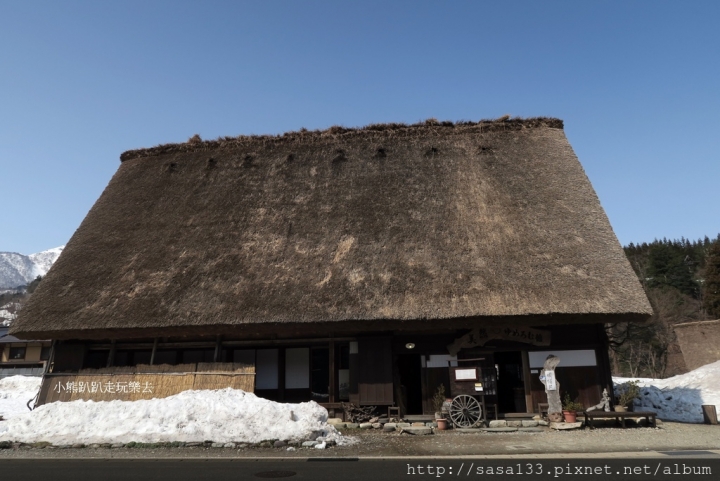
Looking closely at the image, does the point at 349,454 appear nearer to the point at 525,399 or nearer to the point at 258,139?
the point at 525,399

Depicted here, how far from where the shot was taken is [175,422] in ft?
38.5

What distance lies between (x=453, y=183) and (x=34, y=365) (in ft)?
116

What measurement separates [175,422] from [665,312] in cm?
3507

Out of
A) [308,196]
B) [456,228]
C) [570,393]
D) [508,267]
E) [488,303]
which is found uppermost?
[308,196]

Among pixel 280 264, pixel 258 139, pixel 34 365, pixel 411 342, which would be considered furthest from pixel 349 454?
pixel 34 365

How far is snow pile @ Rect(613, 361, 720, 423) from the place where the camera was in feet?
55.2

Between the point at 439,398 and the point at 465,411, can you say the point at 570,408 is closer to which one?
the point at 465,411

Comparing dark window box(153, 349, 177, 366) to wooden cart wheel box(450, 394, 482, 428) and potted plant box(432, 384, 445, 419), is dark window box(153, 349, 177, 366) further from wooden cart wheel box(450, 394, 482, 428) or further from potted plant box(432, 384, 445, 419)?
wooden cart wheel box(450, 394, 482, 428)

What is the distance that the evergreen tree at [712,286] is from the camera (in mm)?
31188

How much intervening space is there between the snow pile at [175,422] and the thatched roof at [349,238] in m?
2.34

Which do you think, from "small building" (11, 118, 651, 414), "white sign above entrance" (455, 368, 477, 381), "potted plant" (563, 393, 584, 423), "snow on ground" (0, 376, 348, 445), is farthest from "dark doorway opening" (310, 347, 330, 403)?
"potted plant" (563, 393, 584, 423)

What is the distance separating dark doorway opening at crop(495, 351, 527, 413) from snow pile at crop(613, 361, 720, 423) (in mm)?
4570

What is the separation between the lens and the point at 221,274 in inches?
606
